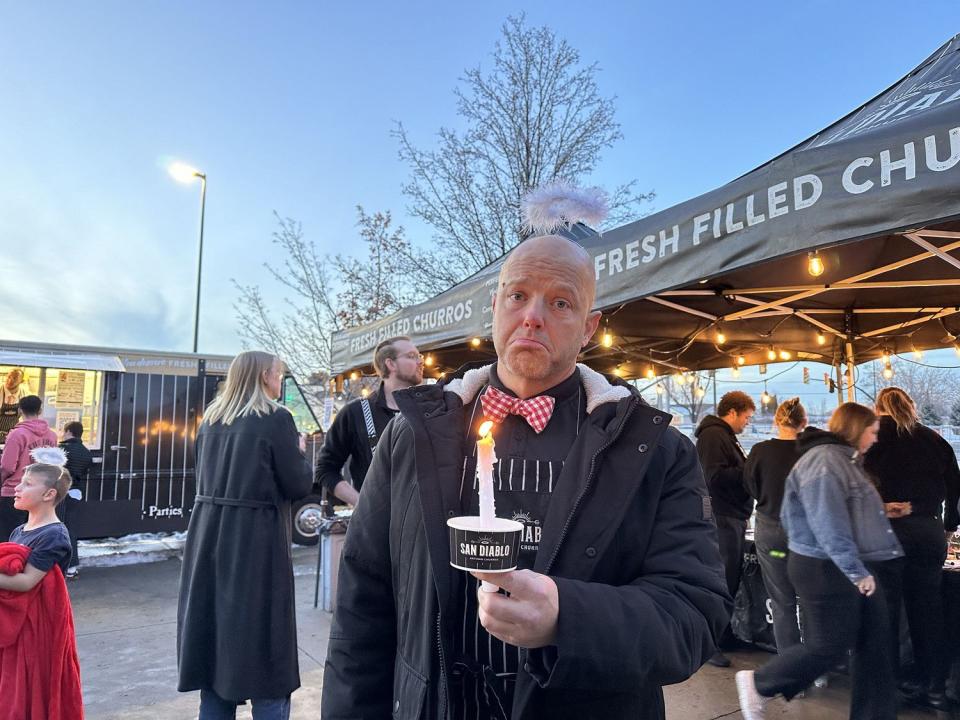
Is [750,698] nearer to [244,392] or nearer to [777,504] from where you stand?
[777,504]

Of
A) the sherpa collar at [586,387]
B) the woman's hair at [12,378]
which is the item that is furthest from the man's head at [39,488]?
the woman's hair at [12,378]

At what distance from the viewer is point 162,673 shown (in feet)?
15.4

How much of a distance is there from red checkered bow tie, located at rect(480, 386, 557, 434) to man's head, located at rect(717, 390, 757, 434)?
4479mm

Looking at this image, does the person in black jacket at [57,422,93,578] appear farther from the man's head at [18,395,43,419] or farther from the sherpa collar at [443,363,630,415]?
the sherpa collar at [443,363,630,415]

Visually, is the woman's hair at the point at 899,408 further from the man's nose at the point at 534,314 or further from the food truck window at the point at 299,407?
the food truck window at the point at 299,407

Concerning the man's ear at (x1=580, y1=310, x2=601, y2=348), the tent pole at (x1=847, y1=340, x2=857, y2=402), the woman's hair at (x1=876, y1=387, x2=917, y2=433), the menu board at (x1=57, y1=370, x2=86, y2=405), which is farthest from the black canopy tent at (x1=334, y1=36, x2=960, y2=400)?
the menu board at (x1=57, y1=370, x2=86, y2=405)

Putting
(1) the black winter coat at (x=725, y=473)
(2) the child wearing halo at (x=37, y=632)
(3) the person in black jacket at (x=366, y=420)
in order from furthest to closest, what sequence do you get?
1. (1) the black winter coat at (x=725, y=473)
2. (3) the person in black jacket at (x=366, y=420)
3. (2) the child wearing halo at (x=37, y=632)

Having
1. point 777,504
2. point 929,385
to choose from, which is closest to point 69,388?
point 777,504

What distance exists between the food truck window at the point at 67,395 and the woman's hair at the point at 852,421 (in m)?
8.84

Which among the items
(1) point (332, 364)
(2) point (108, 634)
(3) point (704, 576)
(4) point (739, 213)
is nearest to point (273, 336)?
(1) point (332, 364)

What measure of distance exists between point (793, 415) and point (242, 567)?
157 inches

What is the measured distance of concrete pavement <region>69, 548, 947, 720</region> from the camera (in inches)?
162

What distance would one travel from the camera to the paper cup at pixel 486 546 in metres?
0.89

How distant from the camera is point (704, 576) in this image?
1345 millimetres
